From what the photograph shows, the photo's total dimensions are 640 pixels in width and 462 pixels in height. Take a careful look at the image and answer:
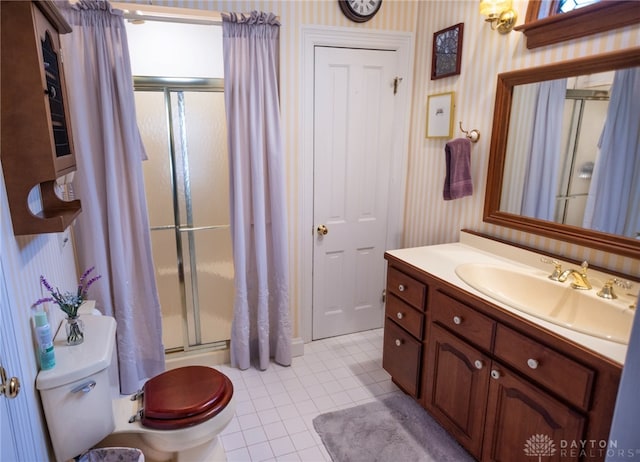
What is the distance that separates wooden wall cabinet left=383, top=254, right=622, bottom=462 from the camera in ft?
4.15

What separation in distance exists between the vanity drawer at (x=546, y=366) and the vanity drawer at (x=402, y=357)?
23.6 inches

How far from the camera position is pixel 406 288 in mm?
2123

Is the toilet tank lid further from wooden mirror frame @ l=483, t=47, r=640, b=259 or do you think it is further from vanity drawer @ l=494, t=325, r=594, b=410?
wooden mirror frame @ l=483, t=47, r=640, b=259

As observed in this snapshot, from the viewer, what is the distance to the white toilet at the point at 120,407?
138 centimetres

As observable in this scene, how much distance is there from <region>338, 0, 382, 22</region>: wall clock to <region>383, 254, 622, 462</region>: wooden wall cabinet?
157 cm

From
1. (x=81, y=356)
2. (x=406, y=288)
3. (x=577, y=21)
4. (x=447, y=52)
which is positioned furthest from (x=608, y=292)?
(x=81, y=356)

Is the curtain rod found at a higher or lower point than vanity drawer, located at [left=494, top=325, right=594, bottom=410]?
higher

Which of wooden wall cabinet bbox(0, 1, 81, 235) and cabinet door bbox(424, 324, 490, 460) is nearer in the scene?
wooden wall cabinet bbox(0, 1, 81, 235)

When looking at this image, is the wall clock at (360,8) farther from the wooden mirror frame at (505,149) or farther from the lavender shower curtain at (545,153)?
the lavender shower curtain at (545,153)

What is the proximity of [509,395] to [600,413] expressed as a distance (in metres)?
0.36

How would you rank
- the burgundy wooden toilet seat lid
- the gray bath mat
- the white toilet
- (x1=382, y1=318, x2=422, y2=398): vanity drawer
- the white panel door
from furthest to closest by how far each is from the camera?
1. the white panel door
2. (x1=382, y1=318, x2=422, y2=398): vanity drawer
3. the gray bath mat
4. the burgundy wooden toilet seat lid
5. the white toilet

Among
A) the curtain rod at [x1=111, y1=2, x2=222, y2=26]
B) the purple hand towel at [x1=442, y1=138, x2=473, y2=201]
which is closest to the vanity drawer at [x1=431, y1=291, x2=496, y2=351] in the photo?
the purple hand towel at [x1=442, y1=138, x2=473, y2=201]

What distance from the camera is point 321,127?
2.68 m

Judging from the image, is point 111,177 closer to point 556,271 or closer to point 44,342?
point 44,342
